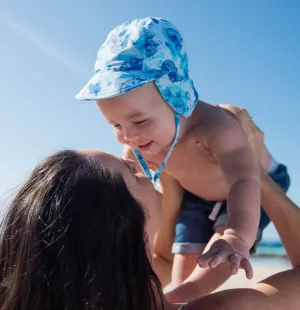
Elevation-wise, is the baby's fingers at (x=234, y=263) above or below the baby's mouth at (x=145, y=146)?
below

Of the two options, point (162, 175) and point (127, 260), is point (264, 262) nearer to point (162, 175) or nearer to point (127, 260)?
point (162, 175)

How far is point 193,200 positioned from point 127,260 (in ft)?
5.18

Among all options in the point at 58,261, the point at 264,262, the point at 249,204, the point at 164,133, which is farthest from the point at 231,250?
the point at 264,262

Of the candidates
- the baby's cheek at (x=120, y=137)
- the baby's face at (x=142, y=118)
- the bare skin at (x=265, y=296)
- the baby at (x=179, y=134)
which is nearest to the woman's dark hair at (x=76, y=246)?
the bare skin at (x=265, y=296)

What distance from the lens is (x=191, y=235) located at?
258 cm

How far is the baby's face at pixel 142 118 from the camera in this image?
217cm

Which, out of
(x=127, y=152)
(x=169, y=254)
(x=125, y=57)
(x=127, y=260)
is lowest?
(x=169, y=254)

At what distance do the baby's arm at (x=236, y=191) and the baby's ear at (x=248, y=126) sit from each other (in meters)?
0.09

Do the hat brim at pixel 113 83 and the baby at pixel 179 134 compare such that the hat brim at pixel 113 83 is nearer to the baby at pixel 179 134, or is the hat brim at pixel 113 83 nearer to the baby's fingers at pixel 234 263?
the baby at pixel 179 134

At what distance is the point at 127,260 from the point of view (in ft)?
3.69

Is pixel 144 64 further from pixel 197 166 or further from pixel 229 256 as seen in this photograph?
pixel 229 256

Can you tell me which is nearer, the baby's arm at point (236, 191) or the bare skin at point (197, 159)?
the baby's arm at point (236, 191)

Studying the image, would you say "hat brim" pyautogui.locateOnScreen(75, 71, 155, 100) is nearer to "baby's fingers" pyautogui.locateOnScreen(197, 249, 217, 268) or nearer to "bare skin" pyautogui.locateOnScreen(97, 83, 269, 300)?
"bare skin" pyautogui.locateOnScreen(97, 83, 269, 300)

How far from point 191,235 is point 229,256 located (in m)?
1.05
